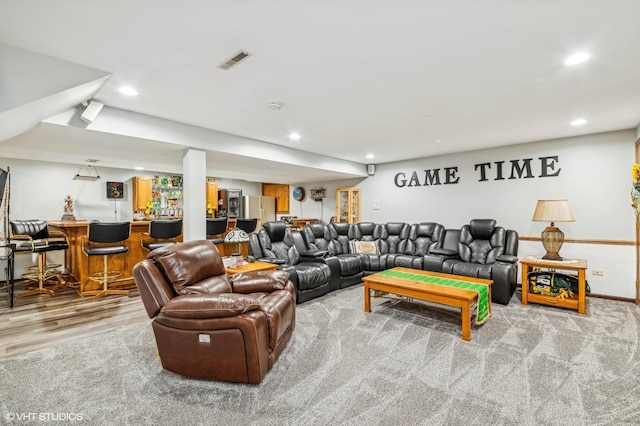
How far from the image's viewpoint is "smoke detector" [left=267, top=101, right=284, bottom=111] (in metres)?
3.33

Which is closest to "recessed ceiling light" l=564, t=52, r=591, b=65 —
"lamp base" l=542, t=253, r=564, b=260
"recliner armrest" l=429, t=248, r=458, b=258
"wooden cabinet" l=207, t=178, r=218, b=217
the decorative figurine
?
"lamp base" l=542, t=253, r=564, b=260

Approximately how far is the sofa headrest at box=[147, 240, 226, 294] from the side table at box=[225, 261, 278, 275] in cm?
64

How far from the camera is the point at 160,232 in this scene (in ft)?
15.7

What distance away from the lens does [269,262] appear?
4164 millimetres

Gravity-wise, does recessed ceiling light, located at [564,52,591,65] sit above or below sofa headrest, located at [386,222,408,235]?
above

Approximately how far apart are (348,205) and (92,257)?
5185 millimetres

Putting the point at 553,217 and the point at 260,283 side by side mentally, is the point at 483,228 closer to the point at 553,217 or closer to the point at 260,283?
the point at 553,217

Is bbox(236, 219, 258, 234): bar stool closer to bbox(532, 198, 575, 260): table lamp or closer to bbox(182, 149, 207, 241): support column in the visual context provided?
bbox(182, 149, 207, 241): support column

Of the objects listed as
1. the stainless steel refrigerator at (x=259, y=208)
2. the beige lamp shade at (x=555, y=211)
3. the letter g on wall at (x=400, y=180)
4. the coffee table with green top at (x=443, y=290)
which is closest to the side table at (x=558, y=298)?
the beige lamp shade at (x=555, y=211)

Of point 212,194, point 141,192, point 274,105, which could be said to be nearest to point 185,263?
point 274,105

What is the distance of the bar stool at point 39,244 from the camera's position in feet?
15.4

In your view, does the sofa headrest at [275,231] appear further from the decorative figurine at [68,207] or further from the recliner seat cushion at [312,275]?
the decorative figurine at [68,207]

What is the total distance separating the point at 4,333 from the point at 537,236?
7.19 meters

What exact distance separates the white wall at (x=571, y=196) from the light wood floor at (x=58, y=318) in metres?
5.51
